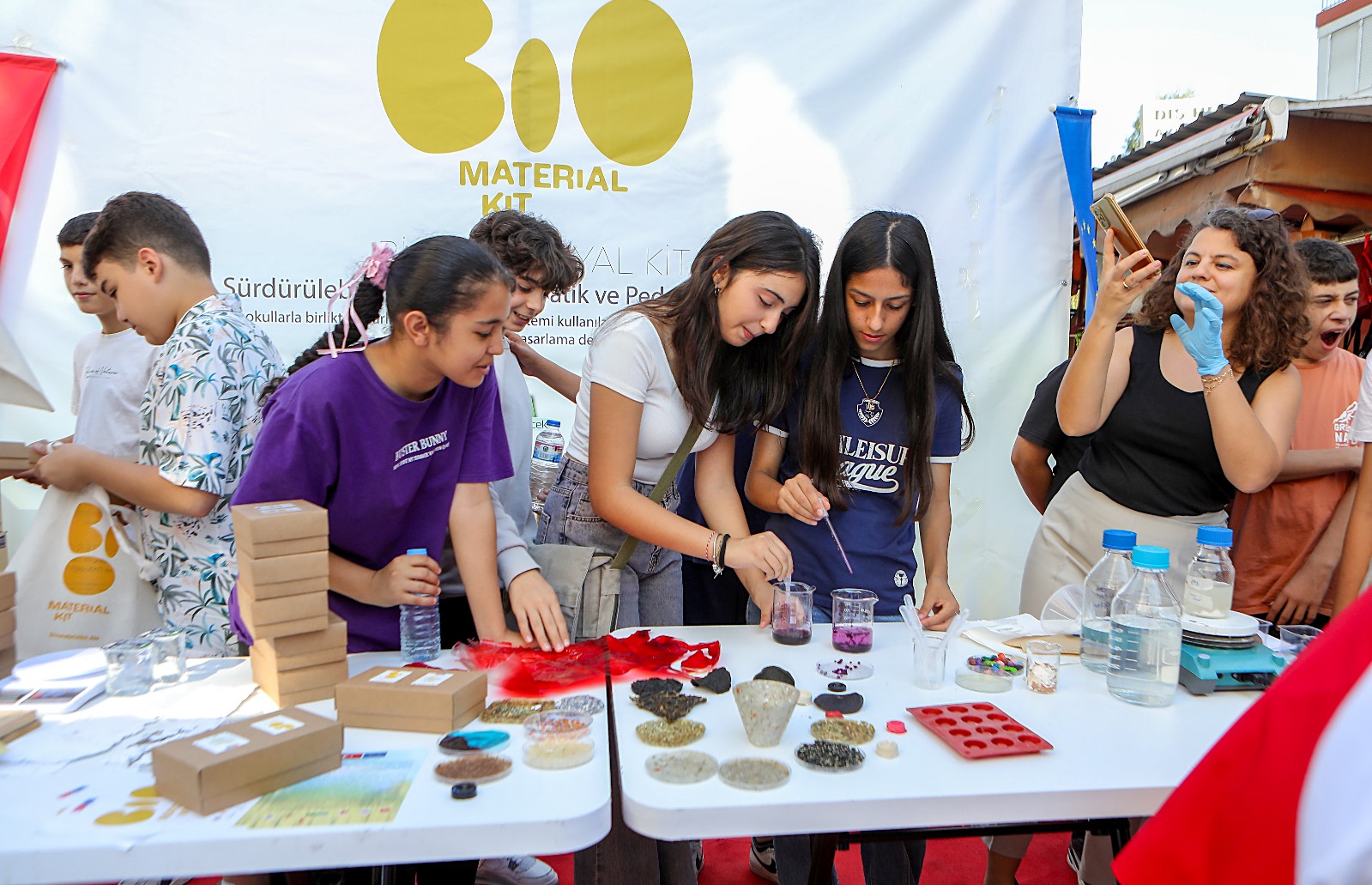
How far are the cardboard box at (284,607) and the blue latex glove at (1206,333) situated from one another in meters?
2.11

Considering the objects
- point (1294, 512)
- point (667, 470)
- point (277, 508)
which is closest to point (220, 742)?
point (277, 508)

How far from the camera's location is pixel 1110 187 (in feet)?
16.2

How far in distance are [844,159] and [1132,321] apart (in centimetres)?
143

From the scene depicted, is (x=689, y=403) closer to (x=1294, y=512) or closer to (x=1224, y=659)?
(x=1224, y=659)

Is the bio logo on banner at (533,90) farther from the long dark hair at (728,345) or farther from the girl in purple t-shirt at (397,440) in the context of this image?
the girl in purple t-shirt at (397,440)

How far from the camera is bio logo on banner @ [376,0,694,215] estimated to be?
11.2ft

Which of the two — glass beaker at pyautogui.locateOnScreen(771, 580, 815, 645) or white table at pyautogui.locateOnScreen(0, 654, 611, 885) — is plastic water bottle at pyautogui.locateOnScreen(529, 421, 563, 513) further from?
white table at pyautogui.locateOnScreen(0, 654, 611, 885)

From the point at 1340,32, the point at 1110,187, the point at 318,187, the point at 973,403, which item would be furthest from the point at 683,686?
the point at 1340,32

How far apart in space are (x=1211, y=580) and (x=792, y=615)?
0.86 meters

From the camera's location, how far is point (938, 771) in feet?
4.29

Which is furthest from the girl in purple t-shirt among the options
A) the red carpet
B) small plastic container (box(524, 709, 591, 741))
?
the red carpet

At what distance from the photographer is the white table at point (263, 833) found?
1.07 metres

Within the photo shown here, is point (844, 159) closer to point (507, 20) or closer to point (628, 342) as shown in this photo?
point (507, 20)

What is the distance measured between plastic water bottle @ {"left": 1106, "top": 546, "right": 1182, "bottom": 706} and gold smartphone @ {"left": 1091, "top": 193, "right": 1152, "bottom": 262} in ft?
3.06
